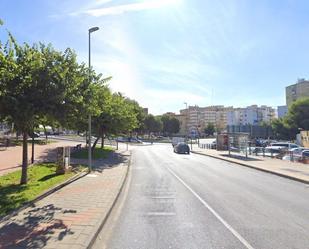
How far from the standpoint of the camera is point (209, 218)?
9.39m

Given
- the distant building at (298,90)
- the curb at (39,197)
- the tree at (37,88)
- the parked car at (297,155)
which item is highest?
the distant building at (298,90)

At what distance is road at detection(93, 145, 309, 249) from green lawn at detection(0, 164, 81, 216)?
261 cm

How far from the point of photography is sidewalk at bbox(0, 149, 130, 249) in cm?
683

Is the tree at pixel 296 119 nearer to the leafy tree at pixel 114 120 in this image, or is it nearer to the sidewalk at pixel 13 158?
the leafy tree at pixel 114 120

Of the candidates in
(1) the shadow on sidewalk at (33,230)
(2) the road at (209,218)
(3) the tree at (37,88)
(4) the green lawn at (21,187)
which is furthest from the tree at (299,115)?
(1) the shadow on sidewalk at (33,230)

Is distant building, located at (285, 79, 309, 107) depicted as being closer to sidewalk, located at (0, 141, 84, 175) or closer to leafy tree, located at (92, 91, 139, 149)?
leafy tree, located at (92, 91, 139, 149)

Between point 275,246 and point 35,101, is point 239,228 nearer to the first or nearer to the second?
point 275,246

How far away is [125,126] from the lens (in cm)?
4100

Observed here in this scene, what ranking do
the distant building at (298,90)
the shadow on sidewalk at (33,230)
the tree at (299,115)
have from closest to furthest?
the shadow on sidewalk at (33,230)
the tree at (299,115)
the distant building at (298,90)

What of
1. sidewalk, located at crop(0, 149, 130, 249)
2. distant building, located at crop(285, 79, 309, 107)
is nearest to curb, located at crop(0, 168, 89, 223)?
sidewalk, located at crop(0, 149, 130, 249)

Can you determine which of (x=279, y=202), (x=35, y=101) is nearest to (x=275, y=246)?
(x=279, y=202)

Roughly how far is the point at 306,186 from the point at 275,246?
34.6 feet

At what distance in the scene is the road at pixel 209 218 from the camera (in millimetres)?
7246

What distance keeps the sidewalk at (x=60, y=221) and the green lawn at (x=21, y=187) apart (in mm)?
463
